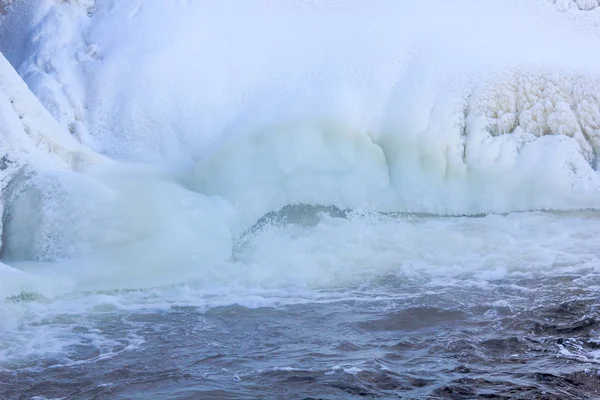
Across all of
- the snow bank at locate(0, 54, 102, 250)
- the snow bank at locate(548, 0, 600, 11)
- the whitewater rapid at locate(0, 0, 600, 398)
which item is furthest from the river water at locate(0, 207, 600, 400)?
the snow bank at locate(548, 0, 600, 11)

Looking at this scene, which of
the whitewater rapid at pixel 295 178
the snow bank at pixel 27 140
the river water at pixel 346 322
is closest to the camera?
the river water at pixel 346 322

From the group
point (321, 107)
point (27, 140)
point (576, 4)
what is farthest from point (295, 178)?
point (576, 4)

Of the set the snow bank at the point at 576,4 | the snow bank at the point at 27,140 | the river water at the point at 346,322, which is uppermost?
the snow bank at the point at 576,4

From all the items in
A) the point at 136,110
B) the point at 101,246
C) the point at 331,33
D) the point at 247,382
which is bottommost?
the point at 247,382

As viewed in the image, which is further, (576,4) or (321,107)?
(576,4)

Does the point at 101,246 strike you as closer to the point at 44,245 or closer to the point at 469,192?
the point at 44,245

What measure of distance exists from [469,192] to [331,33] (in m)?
2.36

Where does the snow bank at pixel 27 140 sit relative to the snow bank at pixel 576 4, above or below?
below

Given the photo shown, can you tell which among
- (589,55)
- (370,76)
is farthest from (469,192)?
(589,55)

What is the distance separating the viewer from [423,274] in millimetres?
6656

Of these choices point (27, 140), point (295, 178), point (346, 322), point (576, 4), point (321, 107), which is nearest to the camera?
point (346, 322)

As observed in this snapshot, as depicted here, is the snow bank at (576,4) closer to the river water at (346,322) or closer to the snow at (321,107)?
the snow at (321,107)

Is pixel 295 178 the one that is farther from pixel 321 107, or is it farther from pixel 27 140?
pixel 27 140

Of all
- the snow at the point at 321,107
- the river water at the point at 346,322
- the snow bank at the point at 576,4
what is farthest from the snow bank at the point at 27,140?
the snow bank at the point at 576,4
